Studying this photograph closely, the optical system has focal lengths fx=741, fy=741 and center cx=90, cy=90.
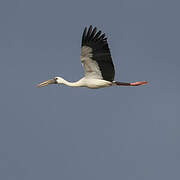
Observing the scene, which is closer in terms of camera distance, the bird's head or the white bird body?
the white bird body

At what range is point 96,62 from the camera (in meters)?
39.3

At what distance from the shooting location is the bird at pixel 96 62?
38.8 m

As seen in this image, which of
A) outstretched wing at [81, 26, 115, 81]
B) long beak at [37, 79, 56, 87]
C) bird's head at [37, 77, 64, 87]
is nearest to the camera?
outstretched wing at [81, 26, 115, 81]

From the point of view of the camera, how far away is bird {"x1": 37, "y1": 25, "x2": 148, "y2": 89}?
38.8 metres

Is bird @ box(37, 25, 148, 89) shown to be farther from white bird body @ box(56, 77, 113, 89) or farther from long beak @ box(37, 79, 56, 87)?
long beak @ box(37, 79, 56, 87)

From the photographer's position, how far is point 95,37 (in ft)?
127

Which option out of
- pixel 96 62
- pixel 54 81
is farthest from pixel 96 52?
pixel 54 81

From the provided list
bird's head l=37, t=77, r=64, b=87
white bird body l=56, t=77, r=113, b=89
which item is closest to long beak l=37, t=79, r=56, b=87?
bird's head l=37, t=77, r=64, b=87

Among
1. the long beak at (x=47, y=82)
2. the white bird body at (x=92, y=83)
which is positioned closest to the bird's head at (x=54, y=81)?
the long beak at (x=47, y=82)

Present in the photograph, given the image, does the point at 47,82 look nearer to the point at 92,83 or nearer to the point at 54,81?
the point at 54,81

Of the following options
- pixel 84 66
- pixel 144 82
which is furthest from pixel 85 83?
pixel 144 82

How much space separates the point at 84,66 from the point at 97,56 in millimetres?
1116

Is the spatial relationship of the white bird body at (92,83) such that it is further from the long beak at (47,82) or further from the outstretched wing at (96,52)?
the long beak at (47,82)

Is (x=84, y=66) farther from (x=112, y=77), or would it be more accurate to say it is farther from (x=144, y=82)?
(x=144, y=82)
